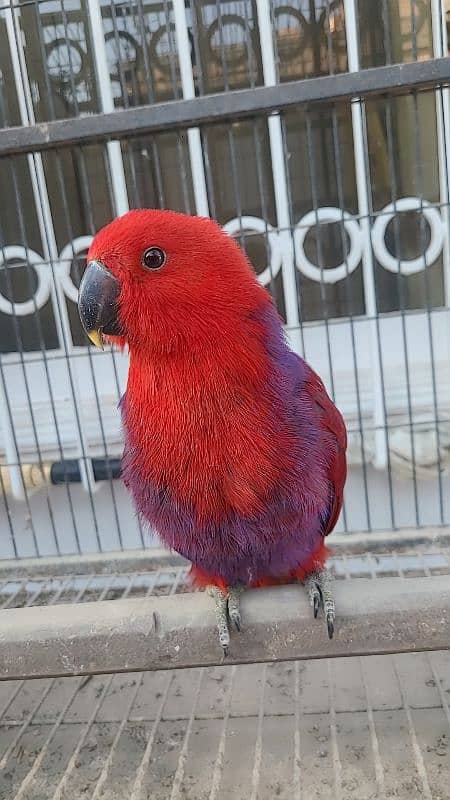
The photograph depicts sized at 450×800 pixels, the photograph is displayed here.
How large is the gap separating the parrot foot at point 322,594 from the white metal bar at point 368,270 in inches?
44.4

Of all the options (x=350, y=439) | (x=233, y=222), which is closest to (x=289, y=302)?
(x=233, y=222)

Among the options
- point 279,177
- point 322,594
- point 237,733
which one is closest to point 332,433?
point 322,594

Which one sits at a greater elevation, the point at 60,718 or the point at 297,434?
the point at 297,434

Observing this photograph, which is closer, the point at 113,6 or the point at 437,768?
the point at 437,768

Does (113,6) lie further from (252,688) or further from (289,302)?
(252,688)

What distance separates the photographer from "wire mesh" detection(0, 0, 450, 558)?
6.61ft

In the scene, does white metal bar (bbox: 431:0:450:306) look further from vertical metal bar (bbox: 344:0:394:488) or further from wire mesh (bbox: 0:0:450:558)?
vertical metal bar (bbox: 344:0:394:488)

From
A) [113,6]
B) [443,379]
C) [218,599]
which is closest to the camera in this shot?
[218,599]

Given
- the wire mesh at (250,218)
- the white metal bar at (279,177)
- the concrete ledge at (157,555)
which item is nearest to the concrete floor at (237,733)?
the concrete ledge at (157,555)

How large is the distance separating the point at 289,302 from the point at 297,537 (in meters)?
1.27

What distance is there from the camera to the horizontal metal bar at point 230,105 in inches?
35.7

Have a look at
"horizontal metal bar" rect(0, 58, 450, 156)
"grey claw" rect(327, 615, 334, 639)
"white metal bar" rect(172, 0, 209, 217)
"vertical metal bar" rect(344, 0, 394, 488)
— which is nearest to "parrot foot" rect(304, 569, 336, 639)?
"grey claw" rect(327, 615, 334, 639)

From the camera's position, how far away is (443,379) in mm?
2182

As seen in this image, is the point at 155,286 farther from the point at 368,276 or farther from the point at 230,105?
the point at 368,276
